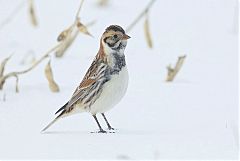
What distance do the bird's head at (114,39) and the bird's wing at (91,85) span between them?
0.14m

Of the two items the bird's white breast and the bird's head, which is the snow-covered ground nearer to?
the bird's white breast

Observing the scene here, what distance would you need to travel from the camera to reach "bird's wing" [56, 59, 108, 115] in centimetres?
654

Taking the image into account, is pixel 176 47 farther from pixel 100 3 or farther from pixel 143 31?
pixel 100 3

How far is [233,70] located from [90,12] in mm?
2832

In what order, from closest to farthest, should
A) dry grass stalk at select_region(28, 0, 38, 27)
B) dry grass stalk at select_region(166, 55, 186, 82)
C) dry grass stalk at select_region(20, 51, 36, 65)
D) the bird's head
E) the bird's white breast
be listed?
the bird's white breast → the bird's head → dry grass stalk at select_region(166, 55, 186, 82) → dry grass stalk at select_region(20, 51, 36, 65) → dry grass stalk at select_region(28, 0, 38, 27)

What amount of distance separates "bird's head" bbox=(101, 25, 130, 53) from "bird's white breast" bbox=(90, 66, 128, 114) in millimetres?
203

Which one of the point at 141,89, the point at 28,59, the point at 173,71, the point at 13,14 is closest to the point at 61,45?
the point at 28,59

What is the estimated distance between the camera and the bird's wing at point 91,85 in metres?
6.54

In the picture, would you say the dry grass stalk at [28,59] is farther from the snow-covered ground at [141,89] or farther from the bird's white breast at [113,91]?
the bird's white breast at [113,91]

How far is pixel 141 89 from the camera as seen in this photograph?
26.2ft

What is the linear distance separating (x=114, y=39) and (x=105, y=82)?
1.14 feet

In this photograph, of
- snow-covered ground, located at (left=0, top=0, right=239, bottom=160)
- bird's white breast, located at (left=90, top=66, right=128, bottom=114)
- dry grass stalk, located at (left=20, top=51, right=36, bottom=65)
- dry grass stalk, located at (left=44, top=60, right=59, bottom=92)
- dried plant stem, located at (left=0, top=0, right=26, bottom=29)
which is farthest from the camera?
dried plant stem, located at (left=0, top=0, right=26, bottom=29)

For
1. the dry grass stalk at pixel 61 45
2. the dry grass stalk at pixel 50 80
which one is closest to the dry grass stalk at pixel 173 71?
the dry grass stalk at pixel 61 45

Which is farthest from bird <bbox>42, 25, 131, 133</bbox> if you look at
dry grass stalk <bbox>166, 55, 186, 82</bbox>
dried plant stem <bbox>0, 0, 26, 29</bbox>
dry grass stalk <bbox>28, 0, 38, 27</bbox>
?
dry grass stalk <bbox>28, 0, 38, 27</bbox>
